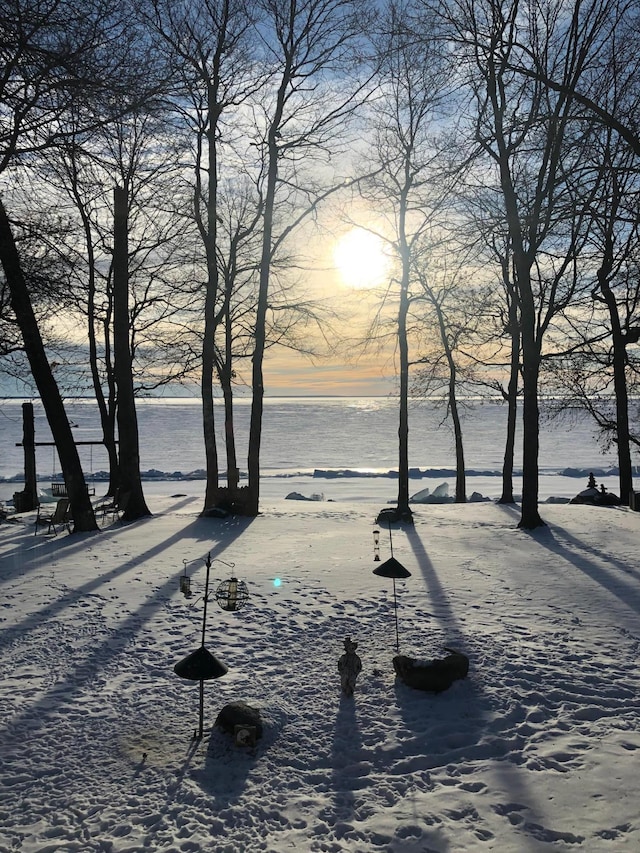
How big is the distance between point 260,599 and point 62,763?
13.2 feet

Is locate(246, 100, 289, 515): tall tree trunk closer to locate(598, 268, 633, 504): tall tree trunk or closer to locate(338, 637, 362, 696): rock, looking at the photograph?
locate(338, 637, 362, 696): rock

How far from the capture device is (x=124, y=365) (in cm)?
1647

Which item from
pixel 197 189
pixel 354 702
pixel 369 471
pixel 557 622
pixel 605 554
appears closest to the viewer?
pixel 354 702

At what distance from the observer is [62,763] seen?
505 cm

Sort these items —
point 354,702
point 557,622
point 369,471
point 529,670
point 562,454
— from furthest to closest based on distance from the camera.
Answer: point 562,454 < point 369,471 < point 557,622 < point 529,670 < point 354,702

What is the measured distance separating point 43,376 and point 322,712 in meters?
10.3

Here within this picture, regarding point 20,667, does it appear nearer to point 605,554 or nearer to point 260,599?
point 260,599

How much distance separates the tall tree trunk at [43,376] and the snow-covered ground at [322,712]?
3102 millimetres

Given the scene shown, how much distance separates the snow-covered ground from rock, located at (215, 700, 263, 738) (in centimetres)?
12

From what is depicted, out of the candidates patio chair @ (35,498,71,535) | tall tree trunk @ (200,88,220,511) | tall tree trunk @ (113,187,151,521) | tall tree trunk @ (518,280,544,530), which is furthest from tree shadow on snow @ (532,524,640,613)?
patio chair @ (35,498,71,535)

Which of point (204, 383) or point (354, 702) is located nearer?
point (354, 702)

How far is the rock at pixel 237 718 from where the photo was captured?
17.8 feet

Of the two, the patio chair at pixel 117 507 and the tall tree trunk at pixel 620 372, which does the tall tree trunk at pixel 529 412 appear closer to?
the tall tree trunk at pixel 620 372

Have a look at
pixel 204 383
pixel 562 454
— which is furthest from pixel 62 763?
pixel 562 454
